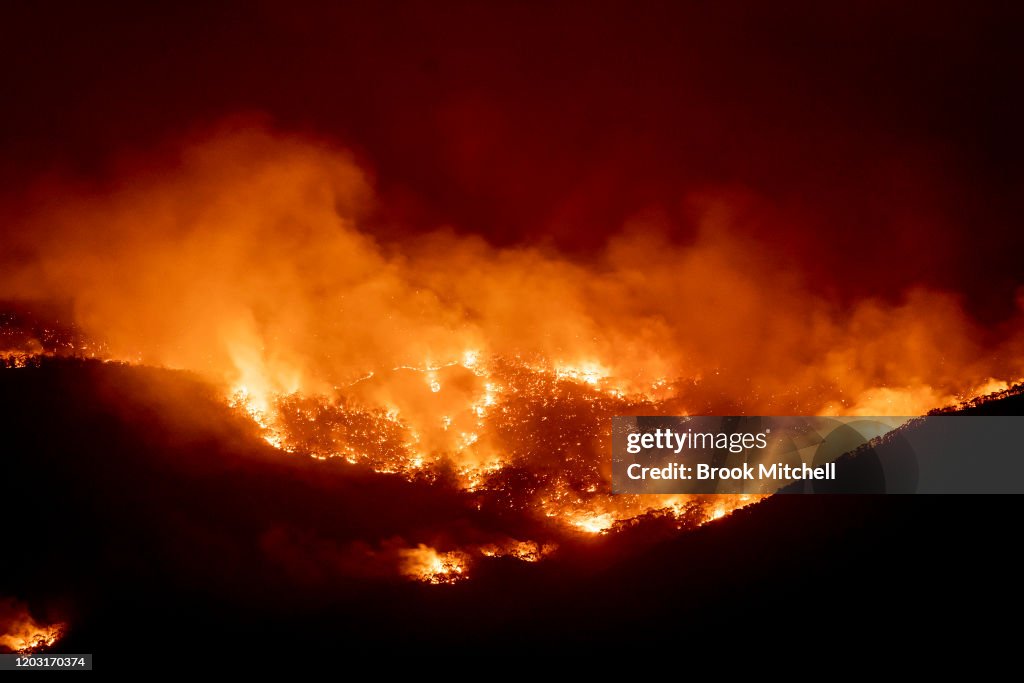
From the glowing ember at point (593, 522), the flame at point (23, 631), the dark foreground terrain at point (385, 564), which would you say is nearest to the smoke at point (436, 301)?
the dark foreground terrain at point (385, 564)

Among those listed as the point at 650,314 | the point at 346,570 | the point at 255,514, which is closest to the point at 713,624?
the point at 346,570

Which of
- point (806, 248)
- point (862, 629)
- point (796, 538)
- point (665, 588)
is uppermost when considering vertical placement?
point (806, 248)

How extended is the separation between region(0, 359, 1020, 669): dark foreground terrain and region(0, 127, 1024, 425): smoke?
2444 mm

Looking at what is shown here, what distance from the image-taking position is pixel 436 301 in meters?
12.6

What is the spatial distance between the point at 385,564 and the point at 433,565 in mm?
594

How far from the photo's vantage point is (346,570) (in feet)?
26.1

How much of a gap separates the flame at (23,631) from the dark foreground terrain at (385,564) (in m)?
0.11

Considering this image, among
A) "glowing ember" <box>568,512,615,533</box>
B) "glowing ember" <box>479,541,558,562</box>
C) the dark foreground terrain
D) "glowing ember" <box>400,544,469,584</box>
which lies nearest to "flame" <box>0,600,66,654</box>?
the dark foreground terrain

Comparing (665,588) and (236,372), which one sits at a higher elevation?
(236,372)

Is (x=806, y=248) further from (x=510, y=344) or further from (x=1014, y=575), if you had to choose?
(x=1014, y=575)

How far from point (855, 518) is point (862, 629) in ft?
5.37

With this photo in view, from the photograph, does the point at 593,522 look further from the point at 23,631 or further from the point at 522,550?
the point at 23,631

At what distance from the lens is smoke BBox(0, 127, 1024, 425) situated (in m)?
11.8

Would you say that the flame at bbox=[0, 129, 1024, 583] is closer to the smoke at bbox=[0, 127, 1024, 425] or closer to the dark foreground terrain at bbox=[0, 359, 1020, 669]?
the smoke at bbox=[0, 127, 1024, 425]
